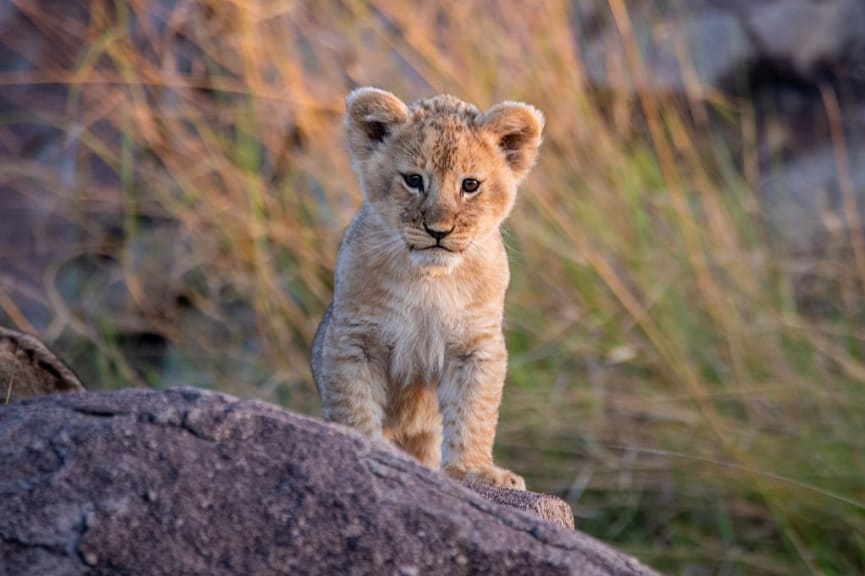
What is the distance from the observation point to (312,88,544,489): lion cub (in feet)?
14.1

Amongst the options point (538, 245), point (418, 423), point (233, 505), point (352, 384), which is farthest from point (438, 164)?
point (538, 245)

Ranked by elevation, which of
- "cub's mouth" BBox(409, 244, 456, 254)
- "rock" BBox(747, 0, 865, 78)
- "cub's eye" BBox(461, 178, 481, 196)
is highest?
"rock" BBox(747, 0, 865, 78)

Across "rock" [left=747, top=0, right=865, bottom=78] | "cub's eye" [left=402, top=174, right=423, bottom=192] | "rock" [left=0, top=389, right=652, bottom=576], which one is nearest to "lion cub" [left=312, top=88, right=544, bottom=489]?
"cub's eye" [left=402, top=174, right=423, bottom=192]

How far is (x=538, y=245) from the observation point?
7.29m

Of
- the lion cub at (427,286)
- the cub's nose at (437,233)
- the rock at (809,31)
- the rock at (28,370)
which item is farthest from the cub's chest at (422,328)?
the rock at (809,31)

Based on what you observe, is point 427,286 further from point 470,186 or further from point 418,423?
point 418,423

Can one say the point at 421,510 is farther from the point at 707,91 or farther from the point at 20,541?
the point at 707,91

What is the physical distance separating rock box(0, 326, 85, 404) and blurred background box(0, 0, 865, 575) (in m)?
2.62

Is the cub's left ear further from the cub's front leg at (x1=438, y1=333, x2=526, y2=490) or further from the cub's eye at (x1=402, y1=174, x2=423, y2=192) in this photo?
the cub's front leg at (x1=438, y1=333, x2=526, y2=490)

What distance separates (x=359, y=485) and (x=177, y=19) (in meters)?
5.30

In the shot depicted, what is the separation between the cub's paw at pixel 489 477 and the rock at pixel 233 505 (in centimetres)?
102

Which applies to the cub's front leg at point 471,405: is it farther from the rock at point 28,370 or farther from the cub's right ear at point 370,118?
the rock at point 28,370

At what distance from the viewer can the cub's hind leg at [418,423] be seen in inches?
178

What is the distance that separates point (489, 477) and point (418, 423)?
48 cm
